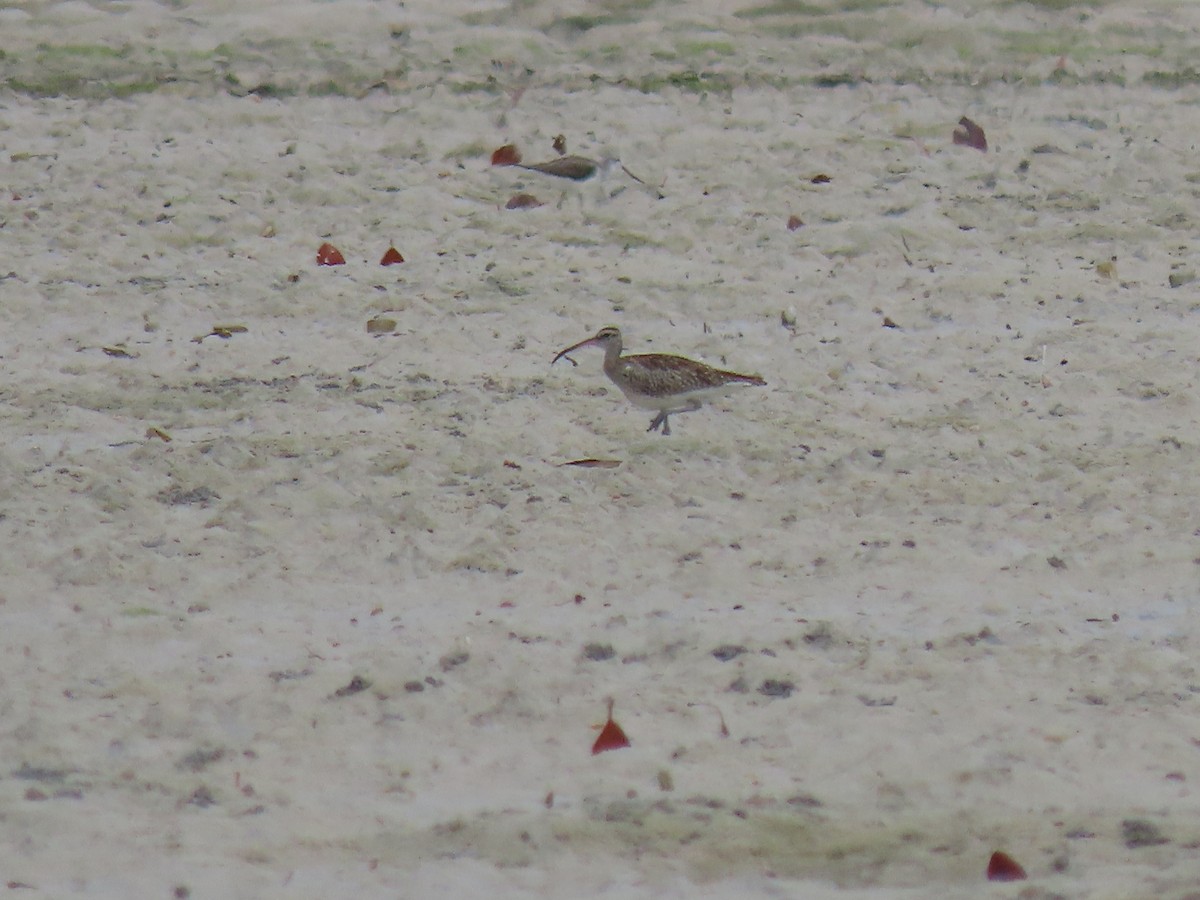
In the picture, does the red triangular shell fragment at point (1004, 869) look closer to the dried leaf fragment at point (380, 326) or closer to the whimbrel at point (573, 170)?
the dried leaf fragment at point (380, 326)

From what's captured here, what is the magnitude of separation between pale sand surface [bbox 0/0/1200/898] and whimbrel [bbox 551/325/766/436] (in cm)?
13

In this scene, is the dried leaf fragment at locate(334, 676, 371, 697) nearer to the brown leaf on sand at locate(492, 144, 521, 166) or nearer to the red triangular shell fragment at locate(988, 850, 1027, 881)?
the red triangular shell fragment at locate(988, 850, 1027, 881)

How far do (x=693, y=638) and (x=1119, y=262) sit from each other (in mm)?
3770

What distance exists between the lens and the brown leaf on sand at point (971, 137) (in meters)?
8.70

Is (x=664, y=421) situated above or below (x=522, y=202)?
below

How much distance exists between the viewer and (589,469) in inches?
219

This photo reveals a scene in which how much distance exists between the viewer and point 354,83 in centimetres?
934

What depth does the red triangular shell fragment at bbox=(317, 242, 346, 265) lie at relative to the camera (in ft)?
23.8

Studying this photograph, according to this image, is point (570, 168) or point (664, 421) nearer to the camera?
point (664, 421)

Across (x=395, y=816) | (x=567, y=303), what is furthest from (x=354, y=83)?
(x=395, y=816)

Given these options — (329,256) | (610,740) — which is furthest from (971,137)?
(610,740)

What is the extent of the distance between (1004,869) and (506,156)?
→ 5.68 m

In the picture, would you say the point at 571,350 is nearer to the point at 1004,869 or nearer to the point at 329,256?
the point at 329,256

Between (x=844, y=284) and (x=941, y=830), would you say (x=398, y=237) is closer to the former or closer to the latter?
(x=844, y=284)
